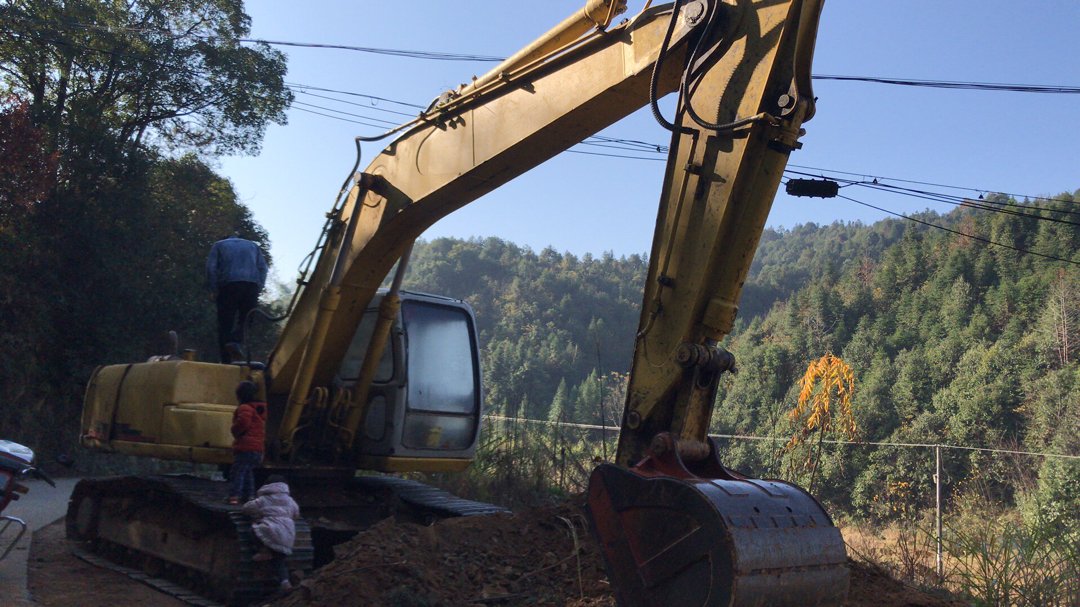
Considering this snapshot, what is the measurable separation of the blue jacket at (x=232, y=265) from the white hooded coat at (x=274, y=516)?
184 centimetres

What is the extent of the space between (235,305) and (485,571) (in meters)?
3.55

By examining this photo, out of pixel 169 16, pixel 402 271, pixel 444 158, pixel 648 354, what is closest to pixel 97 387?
pixel 402 271

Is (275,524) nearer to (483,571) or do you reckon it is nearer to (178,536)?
(178,536)

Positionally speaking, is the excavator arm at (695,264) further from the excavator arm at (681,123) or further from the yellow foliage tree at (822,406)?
the yellow foliage tree at (822,406)

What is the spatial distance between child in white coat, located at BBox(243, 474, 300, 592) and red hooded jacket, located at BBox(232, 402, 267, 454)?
1.06 ft

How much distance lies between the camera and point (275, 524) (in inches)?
250

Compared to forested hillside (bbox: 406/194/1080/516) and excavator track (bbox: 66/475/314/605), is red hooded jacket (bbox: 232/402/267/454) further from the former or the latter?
forested hillside (bbox: 406/194/1080/516)

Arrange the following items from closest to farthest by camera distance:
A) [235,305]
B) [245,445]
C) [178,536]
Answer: [245,445], [178,536], [235,305]

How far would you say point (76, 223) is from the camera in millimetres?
18953

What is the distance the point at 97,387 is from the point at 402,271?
3.27 m

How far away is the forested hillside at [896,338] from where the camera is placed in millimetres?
29531

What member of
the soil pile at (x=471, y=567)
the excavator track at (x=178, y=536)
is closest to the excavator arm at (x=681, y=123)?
the soil pile at (x=471, y=567)

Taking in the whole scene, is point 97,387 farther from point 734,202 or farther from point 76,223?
point 76,223

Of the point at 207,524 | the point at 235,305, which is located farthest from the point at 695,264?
the point at 235,305
